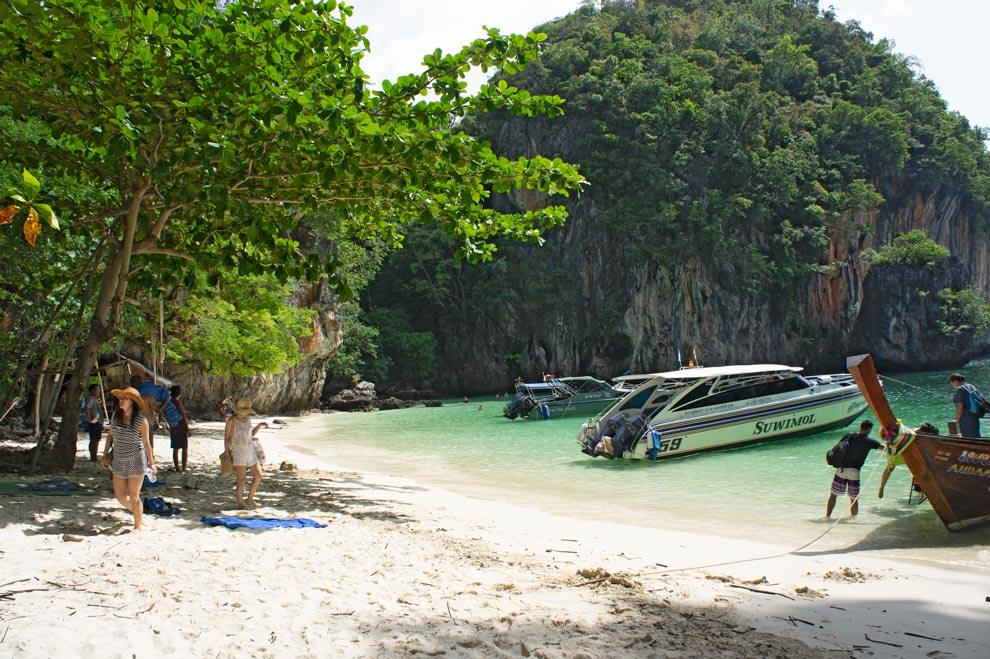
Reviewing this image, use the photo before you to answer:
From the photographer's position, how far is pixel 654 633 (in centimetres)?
371

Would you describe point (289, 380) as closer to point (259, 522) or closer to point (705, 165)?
point (259, 522)

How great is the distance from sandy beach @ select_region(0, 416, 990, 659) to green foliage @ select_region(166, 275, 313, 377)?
8402 mm

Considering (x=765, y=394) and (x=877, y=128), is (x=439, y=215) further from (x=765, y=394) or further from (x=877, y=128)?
(x=877, y=128)

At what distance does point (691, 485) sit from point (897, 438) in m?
4.14

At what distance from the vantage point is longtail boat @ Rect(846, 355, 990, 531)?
6855 mm

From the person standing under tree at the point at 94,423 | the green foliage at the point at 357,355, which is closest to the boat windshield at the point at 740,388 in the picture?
the person standing under tree at the point at 94,423

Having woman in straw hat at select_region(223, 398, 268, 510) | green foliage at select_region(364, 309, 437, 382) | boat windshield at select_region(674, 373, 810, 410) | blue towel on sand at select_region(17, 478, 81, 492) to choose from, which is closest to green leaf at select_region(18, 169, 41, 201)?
woman in straw hat at select_region(223, 398, 268, 510)

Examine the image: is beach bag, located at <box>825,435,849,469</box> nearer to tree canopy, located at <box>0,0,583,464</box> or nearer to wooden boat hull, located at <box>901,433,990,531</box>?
wooden boat hull, located at <box>901,433,990,531</box>

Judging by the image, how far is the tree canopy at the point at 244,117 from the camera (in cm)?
606

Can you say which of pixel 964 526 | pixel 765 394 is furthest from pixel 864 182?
pixel 964 526

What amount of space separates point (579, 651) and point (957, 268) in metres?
57.8

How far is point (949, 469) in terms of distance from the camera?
6969 mm

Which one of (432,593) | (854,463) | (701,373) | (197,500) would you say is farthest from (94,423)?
(701,373)

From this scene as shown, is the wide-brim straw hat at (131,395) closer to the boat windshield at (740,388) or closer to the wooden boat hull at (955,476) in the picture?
the wooden boat hull at (955,476)
